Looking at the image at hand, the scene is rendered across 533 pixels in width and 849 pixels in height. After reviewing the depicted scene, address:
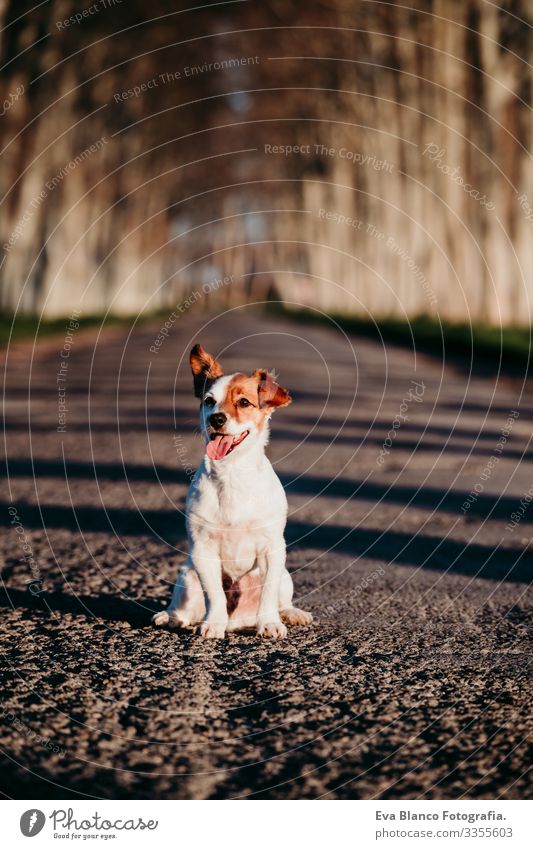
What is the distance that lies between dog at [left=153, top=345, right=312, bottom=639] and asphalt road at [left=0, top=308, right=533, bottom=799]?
206 mm

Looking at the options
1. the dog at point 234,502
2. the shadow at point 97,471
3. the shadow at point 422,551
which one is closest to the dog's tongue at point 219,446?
the dog at point 234,502

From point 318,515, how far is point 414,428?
4190 millimetres

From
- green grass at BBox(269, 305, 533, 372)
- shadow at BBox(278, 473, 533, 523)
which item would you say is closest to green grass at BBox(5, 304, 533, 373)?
green grass at BBox(269, 305, 533, 372)

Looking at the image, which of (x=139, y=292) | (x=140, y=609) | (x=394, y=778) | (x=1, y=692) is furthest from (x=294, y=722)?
(x=139, y=292)

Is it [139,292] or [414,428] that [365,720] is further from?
[139,292]

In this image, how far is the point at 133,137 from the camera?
1421 inches

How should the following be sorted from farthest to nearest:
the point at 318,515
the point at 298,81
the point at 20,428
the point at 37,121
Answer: the point at 298,81 < the point at 37,121 < the point at 20,428 < the point at 318,515

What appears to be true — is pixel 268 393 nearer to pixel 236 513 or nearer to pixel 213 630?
pixel 236 513

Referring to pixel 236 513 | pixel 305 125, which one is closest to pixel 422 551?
pixel 236 513

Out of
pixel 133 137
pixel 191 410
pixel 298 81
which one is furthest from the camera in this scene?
pixel 133 137

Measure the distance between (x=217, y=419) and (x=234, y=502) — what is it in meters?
0.29

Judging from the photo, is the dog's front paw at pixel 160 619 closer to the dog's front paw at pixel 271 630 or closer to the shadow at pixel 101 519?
the dog's front paw at pixel 271 630

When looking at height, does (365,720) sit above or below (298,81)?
below

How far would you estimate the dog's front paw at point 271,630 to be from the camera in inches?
140
